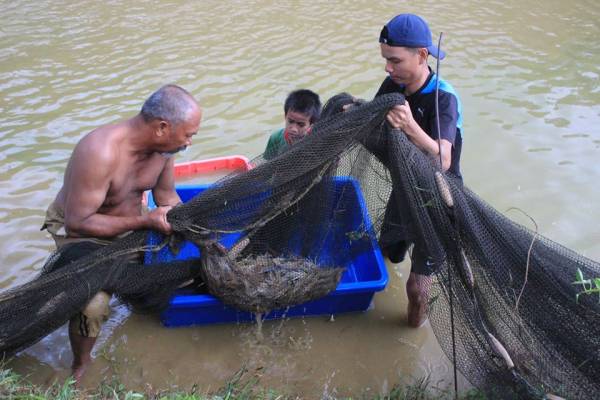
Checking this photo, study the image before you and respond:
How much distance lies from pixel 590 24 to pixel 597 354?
804 cm

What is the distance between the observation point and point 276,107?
6340 millimetres

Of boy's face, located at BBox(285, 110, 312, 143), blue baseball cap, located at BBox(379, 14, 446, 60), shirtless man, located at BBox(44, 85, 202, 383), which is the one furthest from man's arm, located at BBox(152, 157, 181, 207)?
blue baseball cap, located at BBox(379, 14, 446, 60)

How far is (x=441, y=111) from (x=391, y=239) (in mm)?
872

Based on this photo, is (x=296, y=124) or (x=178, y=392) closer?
(x=178, y=392)

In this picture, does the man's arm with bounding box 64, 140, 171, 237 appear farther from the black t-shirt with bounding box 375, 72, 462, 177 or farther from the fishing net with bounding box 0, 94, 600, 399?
the black t-shirt with bounding box 375, 72, 462, 177

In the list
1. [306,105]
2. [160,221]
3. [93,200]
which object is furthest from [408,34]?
[93,200]

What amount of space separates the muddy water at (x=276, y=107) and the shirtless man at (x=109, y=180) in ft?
1.89

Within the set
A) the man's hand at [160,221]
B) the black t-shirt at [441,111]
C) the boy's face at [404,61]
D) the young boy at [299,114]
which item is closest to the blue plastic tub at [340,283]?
the man's hand at [160,221]

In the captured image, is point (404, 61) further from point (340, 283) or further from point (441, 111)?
point (340, 283)

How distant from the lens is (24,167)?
520cm

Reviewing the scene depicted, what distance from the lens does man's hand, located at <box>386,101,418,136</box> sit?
2754 mm

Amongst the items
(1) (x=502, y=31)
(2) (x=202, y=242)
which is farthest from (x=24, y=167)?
(1) (x=502, y=31)

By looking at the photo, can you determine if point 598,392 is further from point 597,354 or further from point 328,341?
point 328,341

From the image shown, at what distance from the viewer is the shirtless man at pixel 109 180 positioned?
9.77 ft
